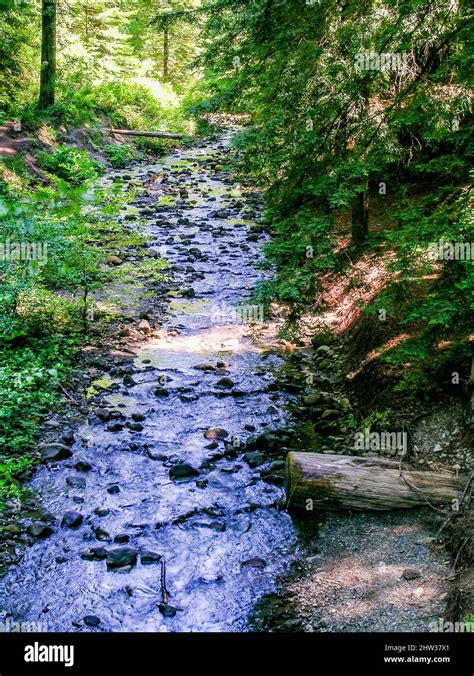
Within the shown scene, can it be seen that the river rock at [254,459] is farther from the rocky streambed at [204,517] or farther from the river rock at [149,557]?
the river rock at [149,557]

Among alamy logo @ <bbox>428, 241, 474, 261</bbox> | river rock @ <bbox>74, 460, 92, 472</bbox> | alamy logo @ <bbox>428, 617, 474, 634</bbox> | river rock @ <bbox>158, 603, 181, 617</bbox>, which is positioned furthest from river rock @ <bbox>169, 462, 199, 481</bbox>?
alamy logo @ <bbox>428, 241, 474, 261</bbox>

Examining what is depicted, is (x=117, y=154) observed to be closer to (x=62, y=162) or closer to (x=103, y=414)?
(x=62, y=162)

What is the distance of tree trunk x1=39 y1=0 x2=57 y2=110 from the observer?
17292 mm

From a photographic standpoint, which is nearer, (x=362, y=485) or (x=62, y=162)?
(x=362, y=485)

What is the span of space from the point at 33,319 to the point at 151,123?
62.6 feet

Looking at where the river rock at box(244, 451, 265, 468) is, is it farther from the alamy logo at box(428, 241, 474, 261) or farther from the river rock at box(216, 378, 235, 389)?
the alamy logo at box(428, 241, 474, 261)

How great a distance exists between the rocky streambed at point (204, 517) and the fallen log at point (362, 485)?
0.54ft

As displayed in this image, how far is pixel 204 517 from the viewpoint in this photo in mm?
6305

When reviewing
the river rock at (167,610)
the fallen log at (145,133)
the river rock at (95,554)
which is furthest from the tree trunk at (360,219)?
the fallen log at (145,133)

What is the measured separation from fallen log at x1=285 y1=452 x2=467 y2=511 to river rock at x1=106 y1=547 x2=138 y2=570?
67.2 inches

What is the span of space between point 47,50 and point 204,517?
16.8m

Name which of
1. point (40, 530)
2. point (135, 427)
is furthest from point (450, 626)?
point (135, 427)

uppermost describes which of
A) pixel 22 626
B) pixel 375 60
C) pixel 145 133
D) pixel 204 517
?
pixel 145 133
